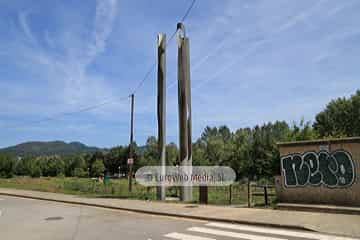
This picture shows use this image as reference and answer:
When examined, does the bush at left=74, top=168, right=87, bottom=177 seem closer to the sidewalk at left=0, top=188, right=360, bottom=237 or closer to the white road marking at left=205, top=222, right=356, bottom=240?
the sidewalk at left=0, top=188, right=360, bottom=237

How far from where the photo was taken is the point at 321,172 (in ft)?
39.8

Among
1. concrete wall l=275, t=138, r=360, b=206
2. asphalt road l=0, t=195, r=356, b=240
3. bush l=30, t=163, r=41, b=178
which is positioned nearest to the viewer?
asphalt road l=0, t=195, r=356, b=240

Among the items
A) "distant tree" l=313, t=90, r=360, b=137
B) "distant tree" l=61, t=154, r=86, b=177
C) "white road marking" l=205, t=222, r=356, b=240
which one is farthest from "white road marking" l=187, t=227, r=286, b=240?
"distant tree" l=61, t=154, r=86, b=177

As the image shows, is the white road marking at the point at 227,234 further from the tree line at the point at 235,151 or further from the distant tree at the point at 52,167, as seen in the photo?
the distant tree at the point at 52,167

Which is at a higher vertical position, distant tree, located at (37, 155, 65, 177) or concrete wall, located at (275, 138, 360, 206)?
distant tree, located at (37, 155, 65, 177)

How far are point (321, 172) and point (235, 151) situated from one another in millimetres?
61398

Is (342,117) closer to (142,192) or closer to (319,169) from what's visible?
(142,192)

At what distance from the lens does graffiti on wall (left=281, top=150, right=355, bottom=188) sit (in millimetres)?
11570

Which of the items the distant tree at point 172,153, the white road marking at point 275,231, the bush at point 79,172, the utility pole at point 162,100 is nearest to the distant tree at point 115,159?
the bush at point 79,172

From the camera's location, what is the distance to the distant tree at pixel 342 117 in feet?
153

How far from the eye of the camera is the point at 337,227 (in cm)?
881

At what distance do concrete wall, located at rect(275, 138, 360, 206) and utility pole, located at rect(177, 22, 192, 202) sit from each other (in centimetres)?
650

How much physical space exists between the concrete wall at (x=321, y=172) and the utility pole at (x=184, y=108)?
21.3 feet

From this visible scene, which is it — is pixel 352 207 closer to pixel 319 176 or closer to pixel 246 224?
pixel 319 176
